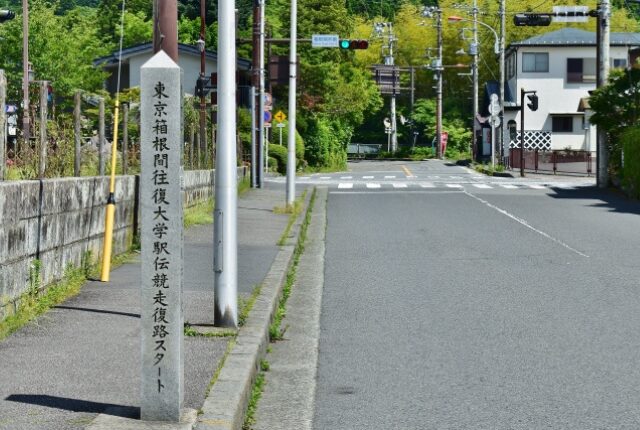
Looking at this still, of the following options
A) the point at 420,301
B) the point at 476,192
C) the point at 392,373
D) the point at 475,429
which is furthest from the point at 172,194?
the point at 476,192

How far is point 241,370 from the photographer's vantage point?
668 cm

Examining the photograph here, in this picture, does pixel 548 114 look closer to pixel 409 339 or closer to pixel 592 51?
pixel 592 51

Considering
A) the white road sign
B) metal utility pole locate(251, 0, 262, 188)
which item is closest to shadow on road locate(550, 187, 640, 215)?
the white road sign

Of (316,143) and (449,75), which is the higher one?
(449,75)

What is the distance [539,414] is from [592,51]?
65762 mm

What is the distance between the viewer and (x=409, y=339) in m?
8.80

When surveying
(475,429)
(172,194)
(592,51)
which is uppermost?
(592,51)

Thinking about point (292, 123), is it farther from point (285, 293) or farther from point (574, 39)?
point (574, 39)

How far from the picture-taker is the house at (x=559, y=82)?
227 feet

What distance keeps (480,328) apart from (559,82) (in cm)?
6244

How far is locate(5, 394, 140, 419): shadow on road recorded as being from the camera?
5598 mm

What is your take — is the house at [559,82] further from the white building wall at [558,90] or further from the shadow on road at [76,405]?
the shadow on road at [76,405]

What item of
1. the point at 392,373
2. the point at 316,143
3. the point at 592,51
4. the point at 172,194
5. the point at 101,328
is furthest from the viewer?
the point at 592,51

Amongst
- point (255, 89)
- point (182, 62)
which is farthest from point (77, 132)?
point (182, 62)
